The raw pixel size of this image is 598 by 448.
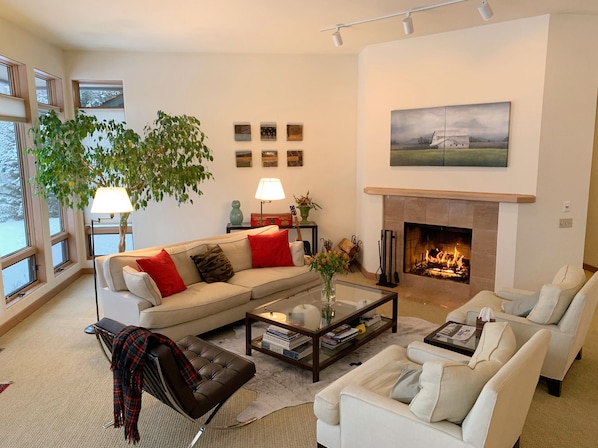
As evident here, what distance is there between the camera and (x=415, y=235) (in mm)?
6090

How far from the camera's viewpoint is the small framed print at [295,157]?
6609mm

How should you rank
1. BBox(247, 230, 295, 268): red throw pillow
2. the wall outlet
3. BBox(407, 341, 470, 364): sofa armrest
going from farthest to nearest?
BBox(247, 230, 295, 268): red throw pillow < the wall outlet < BBox(407, 341, 470, 364): sofa armrest

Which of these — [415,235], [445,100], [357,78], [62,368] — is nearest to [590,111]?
[445,100]

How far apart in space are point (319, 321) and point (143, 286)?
1515mm

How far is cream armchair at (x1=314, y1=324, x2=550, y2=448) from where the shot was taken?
191 centimetres

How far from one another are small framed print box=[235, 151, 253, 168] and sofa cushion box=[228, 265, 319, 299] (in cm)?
204

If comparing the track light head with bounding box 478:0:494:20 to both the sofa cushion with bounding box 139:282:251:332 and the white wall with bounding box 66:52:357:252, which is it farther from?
the sofa cushion with bounding box 139:282:251:332

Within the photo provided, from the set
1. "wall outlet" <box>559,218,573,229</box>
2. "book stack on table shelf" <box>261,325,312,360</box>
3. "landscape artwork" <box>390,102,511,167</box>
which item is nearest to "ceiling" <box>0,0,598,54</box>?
"landscape artwork" <box>390,102,511,167</box>

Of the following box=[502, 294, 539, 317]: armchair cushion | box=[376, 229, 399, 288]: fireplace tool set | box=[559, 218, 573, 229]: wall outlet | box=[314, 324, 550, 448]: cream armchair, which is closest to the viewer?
box=[314, 324, 550, 448]: cream armchair

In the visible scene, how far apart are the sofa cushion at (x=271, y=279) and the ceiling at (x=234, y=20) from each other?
2669 mm

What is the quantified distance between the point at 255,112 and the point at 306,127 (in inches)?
30.3

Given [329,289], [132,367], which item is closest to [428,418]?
[132,367]

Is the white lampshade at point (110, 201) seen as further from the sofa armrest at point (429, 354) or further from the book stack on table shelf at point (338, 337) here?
the sofa armrest at point (429, 354)

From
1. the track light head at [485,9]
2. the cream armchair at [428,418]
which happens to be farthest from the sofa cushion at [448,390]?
the track light head at [485,9]
